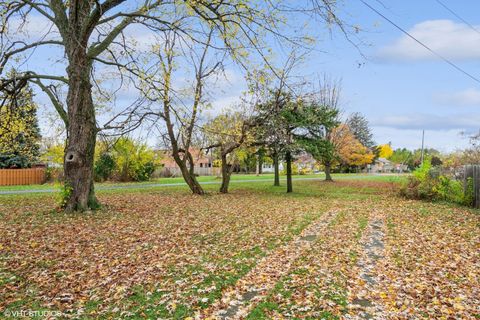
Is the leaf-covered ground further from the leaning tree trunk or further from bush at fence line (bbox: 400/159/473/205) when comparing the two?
bush at fence line (bbox: 400/159/473/205)

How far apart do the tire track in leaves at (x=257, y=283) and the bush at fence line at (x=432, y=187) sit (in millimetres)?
11266

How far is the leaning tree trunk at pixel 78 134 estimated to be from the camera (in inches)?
440

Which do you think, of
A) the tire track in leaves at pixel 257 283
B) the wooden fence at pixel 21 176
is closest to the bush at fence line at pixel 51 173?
the wooden fence at pixel 21 176

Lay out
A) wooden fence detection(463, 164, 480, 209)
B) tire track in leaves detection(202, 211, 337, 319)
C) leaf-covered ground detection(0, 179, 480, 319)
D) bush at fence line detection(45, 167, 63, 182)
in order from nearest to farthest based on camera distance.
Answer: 1. tire track in leaves detection(202, 211, 337, 319)
2. leaf-covered ground detection(0, 179, 480, 319)
3. wooden fence detection(463, 164, 480, 209)
4. bush at fence line detection(45, 167, 63, 182)

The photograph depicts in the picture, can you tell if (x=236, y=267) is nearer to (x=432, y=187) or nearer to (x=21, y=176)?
(x=432, y=187)

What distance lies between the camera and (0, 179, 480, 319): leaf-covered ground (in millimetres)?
4664

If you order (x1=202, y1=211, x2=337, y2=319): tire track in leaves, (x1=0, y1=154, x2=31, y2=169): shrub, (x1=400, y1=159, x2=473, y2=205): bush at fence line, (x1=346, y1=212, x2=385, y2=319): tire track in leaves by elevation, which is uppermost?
(x1=0, y1=154, x2=31, y2=169): shrub

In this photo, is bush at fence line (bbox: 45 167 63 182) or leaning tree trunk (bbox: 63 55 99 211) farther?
bush at fence line (bbox: 45 167 63 182)

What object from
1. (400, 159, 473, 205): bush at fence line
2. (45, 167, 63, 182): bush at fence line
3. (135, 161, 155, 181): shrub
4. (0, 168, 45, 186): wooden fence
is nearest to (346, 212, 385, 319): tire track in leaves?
(400, 159, 473, 205): bush at fence line

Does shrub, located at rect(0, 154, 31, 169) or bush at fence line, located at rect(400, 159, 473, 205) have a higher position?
shrub, located at rect(0, 154, 31, 169)

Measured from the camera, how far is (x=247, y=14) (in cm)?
705

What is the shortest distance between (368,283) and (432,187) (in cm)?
1426

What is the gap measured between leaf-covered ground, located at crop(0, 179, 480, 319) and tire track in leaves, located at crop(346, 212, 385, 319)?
0.02m

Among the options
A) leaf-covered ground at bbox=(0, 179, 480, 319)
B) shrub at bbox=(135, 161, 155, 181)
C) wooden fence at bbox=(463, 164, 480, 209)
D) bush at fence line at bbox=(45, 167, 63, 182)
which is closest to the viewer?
leaf-covered ground at bbox=(0, 179, 480, 319)
